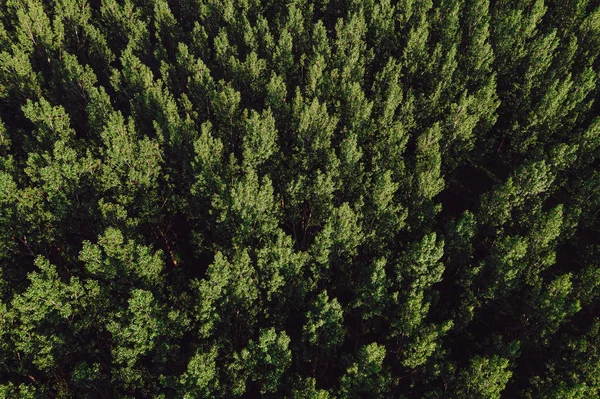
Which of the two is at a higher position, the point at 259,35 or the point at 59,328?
the point at 259,35

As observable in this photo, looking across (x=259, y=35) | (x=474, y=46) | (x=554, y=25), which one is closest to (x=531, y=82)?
(x=474, y=46)

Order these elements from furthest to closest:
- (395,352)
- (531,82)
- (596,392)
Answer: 1. (531,82)
2. (395,352)
3. (596,392)

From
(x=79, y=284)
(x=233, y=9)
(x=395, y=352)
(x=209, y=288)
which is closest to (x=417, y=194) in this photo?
(x=395, y=352)

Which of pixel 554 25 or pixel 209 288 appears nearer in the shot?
pixel 209 288

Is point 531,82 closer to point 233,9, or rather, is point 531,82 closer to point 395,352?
point 395,352

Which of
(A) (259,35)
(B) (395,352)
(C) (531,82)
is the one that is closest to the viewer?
(B) (395,352)

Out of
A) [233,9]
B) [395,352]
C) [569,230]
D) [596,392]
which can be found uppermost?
[233,9]

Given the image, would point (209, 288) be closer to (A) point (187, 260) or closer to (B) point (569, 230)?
(A) point (187, 260)
